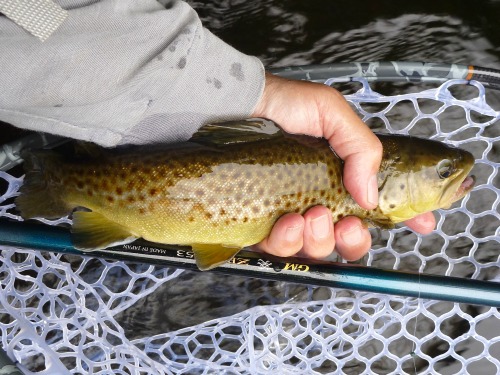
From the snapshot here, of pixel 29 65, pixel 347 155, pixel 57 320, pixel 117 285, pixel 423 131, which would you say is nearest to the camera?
pixel 29 65

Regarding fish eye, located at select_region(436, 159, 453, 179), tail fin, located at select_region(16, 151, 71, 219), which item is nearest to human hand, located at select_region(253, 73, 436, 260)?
fish eye, located at select_region(436, 159, 453, 179)

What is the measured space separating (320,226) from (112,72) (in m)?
0.81

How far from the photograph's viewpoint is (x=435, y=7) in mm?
3135

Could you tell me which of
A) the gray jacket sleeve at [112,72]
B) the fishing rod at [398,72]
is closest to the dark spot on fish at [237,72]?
the gray jacket sleeve at [112,72]

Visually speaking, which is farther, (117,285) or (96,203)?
(117,285)

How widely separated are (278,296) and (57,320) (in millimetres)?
1181

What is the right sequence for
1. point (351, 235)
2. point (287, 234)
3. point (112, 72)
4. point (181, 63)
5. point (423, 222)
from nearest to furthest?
point (112, 72)
point (181, 63)
point (287, 234)
point (351, 235)
point (423, 222)

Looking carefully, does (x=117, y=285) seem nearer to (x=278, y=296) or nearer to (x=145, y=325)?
(x=145, y=325)

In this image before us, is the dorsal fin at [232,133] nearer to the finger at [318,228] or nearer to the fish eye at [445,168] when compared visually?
the finger at [318,228]

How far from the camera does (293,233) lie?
71.9 inches

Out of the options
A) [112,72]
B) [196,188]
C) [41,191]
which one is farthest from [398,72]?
[41,191]

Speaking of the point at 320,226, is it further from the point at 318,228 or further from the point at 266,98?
the point at 266,98

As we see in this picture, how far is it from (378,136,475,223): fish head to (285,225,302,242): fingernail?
34 cm

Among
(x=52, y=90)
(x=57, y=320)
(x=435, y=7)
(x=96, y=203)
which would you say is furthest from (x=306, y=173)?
(x=435, y=7)
